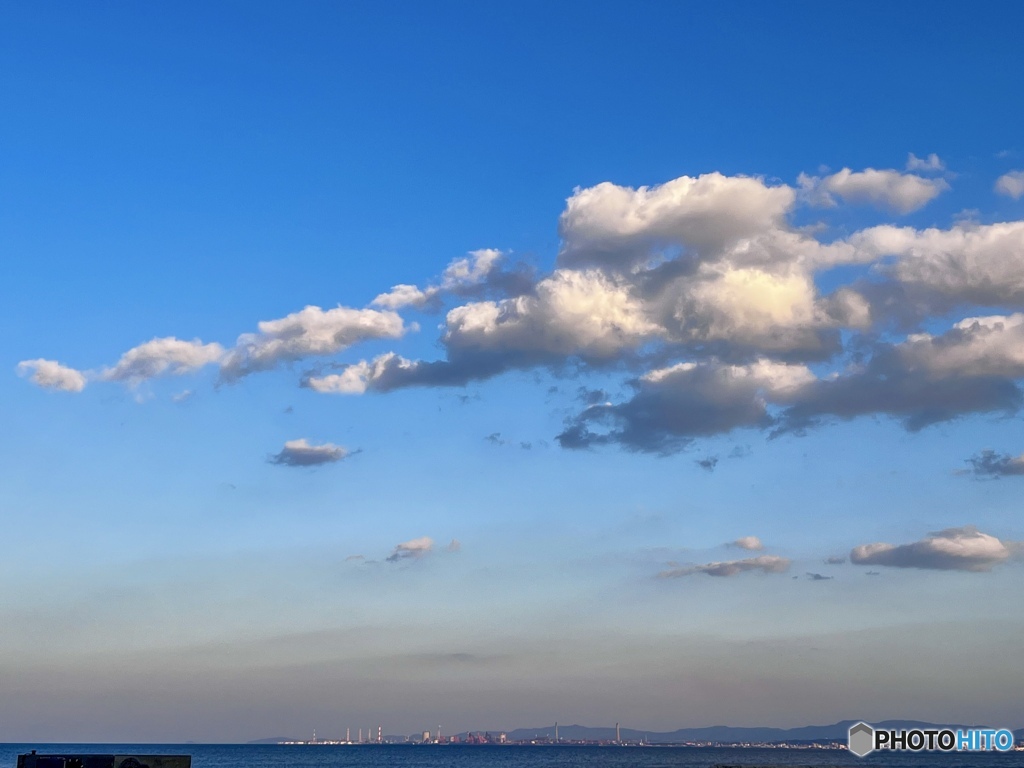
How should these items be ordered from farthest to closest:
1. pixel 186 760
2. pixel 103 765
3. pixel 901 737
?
pixel 901 737
pixel 186 760
pixel 103 765

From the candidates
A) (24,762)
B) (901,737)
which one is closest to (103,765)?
(24,762)

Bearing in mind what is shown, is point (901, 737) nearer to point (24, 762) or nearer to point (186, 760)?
point (186, 760)

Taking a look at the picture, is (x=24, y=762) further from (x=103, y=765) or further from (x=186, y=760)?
(x=186, y=760)

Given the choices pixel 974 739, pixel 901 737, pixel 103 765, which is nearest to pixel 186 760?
pixel 103 765

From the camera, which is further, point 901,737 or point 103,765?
point 901,737

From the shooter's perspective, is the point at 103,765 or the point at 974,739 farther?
the point at 974,739

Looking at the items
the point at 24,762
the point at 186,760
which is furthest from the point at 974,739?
the point at 24,762

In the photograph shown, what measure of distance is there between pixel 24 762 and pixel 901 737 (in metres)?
78.6

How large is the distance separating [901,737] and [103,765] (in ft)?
237

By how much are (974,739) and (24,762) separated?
84.6m

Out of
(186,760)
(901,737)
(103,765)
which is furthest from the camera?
(901,737)

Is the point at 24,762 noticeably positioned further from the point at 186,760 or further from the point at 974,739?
the point at 974,739

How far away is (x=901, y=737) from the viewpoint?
326ft

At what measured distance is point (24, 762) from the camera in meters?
83.1
